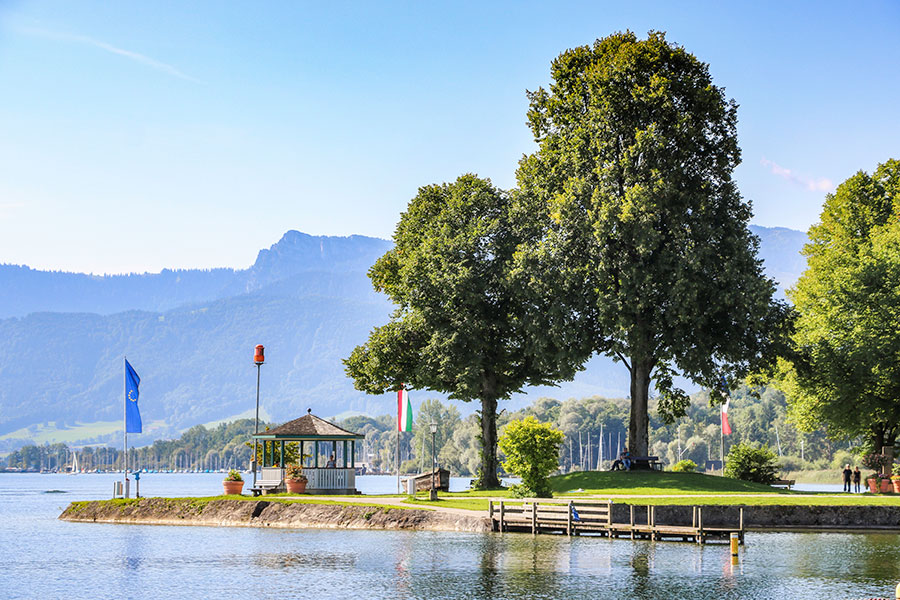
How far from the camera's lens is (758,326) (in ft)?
195

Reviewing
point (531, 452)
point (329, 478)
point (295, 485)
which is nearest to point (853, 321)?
point (531, 452)

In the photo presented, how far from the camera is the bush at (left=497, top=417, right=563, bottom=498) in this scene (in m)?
53.4

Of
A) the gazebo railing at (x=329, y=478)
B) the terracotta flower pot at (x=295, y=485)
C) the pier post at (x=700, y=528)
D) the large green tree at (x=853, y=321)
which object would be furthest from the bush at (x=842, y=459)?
the pier post at (x=700, y=528)

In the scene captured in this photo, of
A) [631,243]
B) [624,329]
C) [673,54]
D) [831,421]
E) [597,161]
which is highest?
[673,54]

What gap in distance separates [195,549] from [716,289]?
31.0m

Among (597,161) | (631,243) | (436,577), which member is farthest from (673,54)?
(436,577)

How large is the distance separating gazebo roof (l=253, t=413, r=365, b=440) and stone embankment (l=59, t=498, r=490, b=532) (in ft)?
22.1

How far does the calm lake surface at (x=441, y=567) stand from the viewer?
3338cm

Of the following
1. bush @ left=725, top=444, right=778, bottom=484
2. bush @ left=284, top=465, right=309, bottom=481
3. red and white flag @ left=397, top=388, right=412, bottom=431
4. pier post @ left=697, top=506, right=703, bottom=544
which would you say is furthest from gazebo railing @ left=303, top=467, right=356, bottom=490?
pier post @ left=697, top=506, right=703, bottom=544

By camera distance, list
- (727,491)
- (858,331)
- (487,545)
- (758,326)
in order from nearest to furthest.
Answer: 1. (487,545)
2. (727,491)
3. (758,326)
4. (858,331)

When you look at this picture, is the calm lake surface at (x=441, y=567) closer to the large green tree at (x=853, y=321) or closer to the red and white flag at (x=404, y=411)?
the red and white flag at (x=404, y=411)

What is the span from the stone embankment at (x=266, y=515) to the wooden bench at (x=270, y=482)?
4429mm

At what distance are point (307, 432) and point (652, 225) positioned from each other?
2428cm

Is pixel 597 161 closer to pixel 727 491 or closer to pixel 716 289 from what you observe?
pixel 716 289
